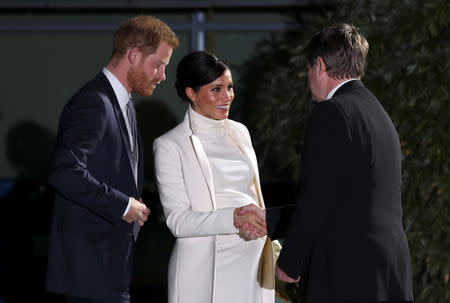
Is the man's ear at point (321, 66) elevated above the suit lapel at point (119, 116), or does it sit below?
above

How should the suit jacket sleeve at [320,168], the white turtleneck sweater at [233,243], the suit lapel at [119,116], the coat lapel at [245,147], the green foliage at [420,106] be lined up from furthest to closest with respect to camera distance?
the green foliage at [420,106], the coat lapel at [245,147], the white turtleneck sweater at [233,243], the suit lapel at [119,116], the suit jacket sleeve at [320,168]

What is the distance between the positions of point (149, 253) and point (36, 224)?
110 cm

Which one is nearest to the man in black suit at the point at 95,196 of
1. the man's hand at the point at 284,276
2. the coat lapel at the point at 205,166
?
the coat lapel at the point at 205,166

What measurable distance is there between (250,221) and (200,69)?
63 cm

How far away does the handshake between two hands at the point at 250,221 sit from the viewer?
2955mm

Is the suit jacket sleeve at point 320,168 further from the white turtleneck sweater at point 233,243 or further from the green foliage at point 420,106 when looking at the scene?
the green foliage at point 420,106

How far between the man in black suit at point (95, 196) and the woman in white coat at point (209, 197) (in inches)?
9.2

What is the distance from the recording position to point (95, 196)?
8.49 ft

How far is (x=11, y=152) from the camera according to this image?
837cm

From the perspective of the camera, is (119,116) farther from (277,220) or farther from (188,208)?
(277,220)

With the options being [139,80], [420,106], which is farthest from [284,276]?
[420,106]

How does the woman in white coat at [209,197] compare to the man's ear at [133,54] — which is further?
the woman in white coat at [209,197]

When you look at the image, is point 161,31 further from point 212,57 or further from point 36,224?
point 36,224

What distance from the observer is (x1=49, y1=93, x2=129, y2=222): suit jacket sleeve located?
8.43 feet
